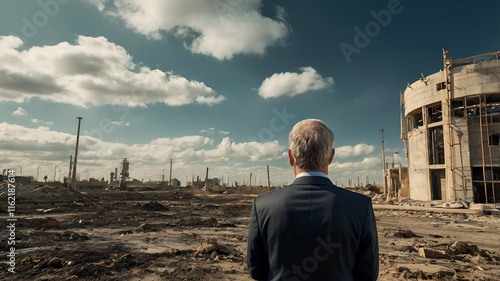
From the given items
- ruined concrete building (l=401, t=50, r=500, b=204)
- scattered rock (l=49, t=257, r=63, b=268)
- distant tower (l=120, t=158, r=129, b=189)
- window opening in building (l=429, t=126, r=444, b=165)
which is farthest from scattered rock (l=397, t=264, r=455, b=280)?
distant tower (l=120, t=158, r=129, b=189)

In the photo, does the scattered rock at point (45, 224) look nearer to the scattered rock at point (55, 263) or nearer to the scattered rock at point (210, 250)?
the scattered rock at point (55, 263)

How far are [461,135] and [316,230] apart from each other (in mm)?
28999

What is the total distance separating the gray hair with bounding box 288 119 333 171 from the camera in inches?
67.9

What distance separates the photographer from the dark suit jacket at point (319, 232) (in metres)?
1.55

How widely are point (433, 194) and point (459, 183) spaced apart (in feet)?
10.9

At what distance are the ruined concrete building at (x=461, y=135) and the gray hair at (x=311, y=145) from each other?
2734 centimetres

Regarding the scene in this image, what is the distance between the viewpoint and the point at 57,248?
7.31m

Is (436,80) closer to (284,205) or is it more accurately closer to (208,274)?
(208,274)

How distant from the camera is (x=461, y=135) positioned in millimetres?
23953

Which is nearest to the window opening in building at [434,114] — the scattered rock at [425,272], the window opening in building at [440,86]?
the window opening in building at [440,86]

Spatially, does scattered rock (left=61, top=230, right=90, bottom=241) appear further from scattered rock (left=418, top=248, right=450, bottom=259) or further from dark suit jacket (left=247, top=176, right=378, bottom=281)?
scattered rock (left=418, top=248, right=450, bottom=259)

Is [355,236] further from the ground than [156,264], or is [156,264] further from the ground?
[355,236]

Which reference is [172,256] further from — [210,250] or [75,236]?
[75,236]

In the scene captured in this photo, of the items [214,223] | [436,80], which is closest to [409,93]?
[436,80]
